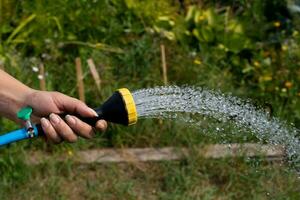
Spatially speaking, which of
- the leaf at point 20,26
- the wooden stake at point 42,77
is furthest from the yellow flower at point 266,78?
the leaf at point 20,26

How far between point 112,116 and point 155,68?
90.9 inches

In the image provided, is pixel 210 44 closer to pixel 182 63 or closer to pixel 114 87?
pixel 182 63

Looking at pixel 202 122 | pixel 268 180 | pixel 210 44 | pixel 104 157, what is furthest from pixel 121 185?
pixel 210 44

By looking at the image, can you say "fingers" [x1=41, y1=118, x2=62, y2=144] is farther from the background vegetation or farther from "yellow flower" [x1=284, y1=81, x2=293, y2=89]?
"yellow flower" [x1=284, y1=81, x2=293, y2=89]

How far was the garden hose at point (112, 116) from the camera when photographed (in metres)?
2.03

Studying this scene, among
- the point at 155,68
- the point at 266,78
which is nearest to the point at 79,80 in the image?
the point at 155,68

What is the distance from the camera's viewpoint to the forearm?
234cm

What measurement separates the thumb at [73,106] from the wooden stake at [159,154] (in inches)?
67.4

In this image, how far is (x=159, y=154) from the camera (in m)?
3.95

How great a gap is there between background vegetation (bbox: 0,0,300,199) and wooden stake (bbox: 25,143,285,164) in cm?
4

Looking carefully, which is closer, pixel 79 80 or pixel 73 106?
pixel 73 106

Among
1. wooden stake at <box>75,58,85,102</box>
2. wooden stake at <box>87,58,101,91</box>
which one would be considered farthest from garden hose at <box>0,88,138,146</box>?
wooden stake at <box>87,58,101,91</box>

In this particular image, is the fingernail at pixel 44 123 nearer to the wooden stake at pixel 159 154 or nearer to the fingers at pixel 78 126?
the fingers at pixel 78 126

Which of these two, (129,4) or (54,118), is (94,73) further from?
(54,118)
